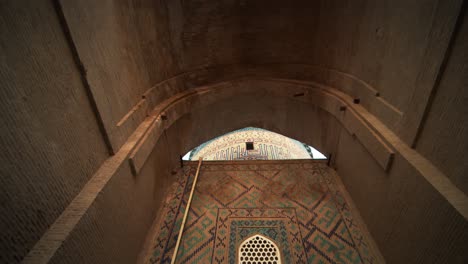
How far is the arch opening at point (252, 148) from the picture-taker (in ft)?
28.6

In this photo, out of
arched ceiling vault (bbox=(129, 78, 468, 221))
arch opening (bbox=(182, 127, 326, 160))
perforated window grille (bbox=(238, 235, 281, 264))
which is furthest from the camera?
arch opening (bbox=(182, 127, 326, 160))

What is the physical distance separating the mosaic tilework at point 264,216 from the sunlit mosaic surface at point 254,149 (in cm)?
472

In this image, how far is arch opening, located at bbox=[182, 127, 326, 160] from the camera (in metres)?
8.73

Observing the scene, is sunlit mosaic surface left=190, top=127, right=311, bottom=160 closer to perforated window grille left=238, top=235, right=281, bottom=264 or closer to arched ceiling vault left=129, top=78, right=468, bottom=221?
arched ceiling vault left=129, top=78, right=468, bottom=221

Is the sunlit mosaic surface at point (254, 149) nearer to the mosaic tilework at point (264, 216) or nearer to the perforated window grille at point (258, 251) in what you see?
the mosaic tilework at point (264, 216)

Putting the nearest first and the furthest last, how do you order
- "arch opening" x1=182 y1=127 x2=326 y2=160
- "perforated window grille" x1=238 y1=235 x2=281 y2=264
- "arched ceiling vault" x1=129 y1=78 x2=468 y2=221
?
"arched ceiling vault" x1=129 y1=78 x2=468 y2=221, "perforated window grille" x1=238 y1=235 x2=281 y2=264, "arch opening" x1=182 y1=127 x2=326 y2=160

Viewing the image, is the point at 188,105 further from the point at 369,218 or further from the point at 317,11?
the point at 369,218

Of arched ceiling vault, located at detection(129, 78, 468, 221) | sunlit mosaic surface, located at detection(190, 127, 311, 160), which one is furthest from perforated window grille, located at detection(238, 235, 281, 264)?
sunlit mosaic surface, located at detection(190, 127, 311, 160)

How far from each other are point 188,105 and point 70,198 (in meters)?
2.42

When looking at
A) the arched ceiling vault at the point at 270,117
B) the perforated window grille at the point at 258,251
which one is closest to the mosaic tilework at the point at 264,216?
the perforated window grille at the point at 258,251

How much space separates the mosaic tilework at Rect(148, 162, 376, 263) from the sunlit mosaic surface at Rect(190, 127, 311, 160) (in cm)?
472

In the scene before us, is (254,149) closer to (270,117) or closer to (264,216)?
(270,117)

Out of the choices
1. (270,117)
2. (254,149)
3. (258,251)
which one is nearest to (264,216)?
(258,251)

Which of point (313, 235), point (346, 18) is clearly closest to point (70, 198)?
point (313, 235)
